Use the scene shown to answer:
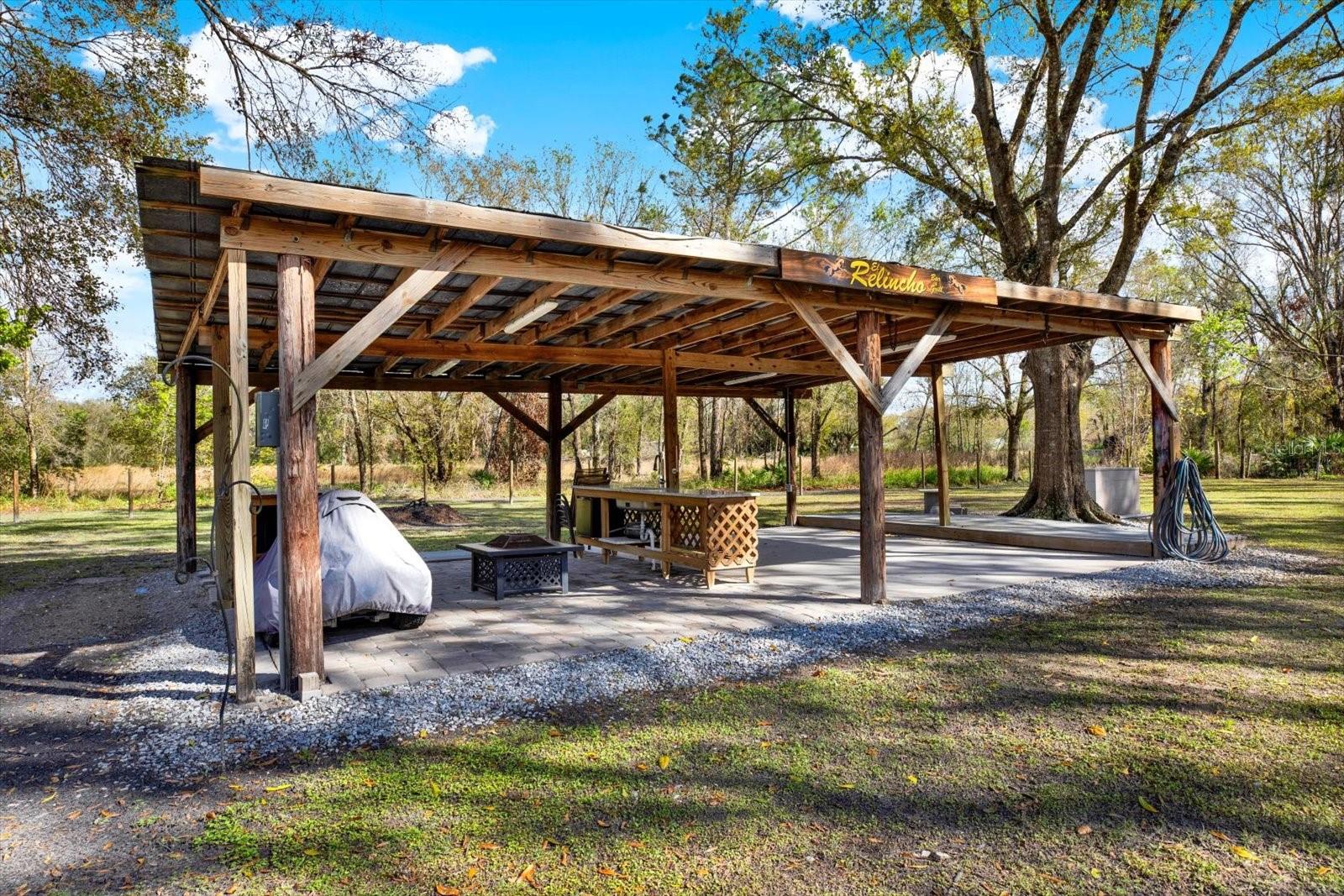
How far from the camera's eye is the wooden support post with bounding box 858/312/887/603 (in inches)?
241

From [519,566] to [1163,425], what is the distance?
23.8ft

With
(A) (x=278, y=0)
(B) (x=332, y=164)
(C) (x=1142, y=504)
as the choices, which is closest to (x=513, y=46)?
(B) (x=332, y=164)

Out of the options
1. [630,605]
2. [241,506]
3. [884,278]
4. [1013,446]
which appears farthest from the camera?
[1013,446]

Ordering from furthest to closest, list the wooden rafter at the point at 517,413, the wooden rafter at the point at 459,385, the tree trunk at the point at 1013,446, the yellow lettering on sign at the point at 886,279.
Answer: the tree trunk at the point at 1013,446
the wooden rafter at the point at 517,413
the wooden rafter at the point at 459,385
the yellow lettering on sign at the point at 886,279

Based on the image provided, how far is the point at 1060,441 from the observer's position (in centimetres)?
1236

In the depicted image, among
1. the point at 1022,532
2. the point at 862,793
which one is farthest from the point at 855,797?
the point at 1022,532

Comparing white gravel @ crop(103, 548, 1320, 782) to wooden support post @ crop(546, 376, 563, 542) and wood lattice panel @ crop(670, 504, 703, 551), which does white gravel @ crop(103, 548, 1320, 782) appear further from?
wooden support post @ crop(546, 376, 563, 542)

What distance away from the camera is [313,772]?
3064 mm

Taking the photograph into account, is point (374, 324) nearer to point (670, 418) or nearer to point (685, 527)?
point (685, 527)

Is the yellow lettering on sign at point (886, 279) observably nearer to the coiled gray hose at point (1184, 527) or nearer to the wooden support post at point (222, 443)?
the coiled gray hose at point (1184, 527)

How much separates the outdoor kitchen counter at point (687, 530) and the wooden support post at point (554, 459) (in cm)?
167

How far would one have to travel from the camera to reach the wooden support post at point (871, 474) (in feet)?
20.1

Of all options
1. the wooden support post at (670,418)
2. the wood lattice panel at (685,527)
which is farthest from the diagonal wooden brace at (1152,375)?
the wood lattice panel at (685,527)

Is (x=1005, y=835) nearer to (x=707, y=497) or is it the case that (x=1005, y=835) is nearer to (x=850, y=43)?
(x=707, y=497)
